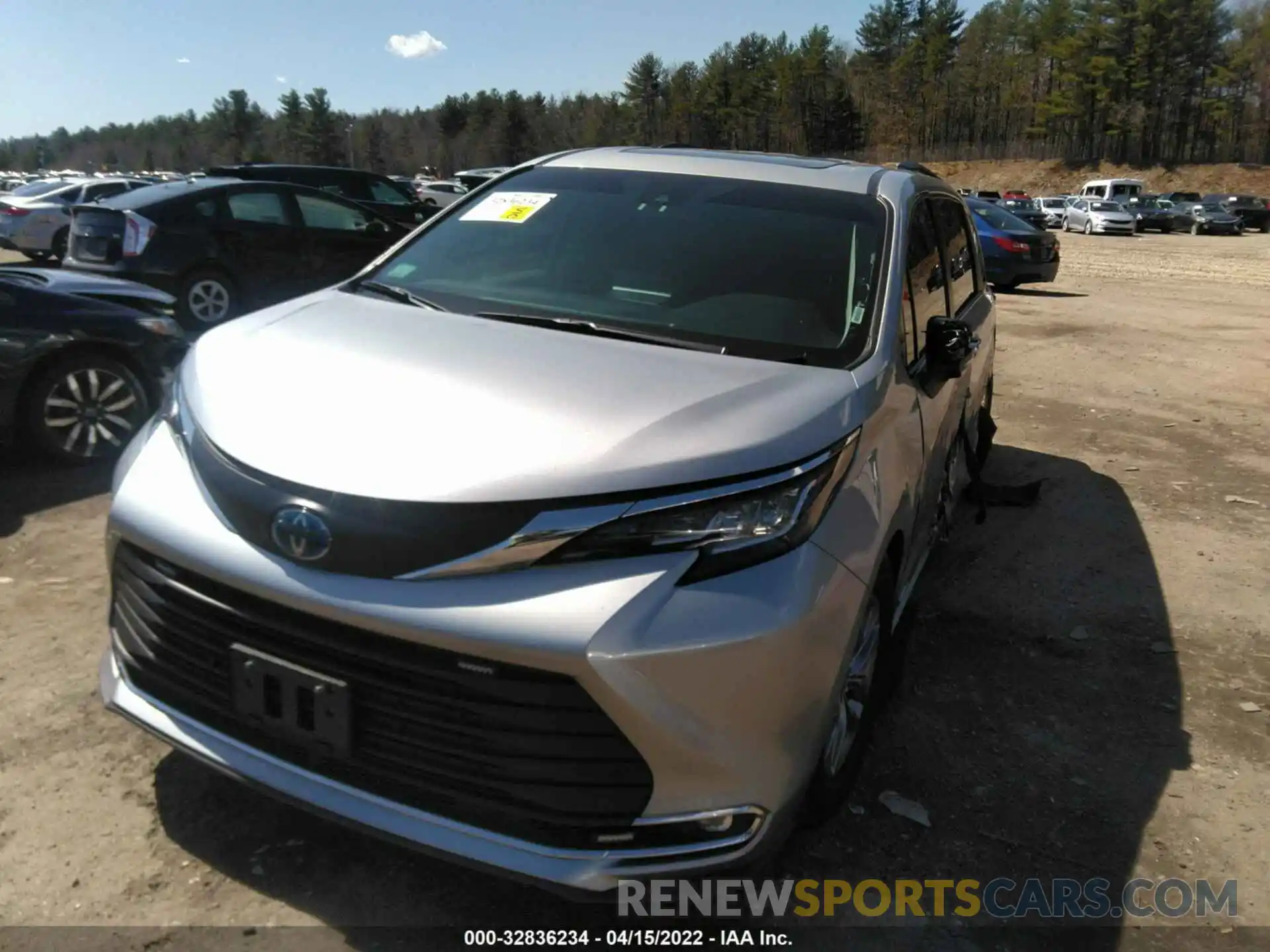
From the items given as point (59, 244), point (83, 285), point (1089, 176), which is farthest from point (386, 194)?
point (1089, 176)

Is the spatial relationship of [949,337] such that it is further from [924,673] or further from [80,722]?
[80,722]

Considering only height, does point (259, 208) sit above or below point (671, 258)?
above

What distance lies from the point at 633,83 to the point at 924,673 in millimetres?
119814

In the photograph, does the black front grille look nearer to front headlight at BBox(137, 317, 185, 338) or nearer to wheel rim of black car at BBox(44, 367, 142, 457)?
wheel rim of black car at BBox(44, 367, 142, 457)

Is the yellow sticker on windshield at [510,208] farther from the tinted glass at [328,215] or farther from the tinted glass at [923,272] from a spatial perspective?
the tinted glass at [328,215]

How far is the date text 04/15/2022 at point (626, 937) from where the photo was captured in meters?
2.44

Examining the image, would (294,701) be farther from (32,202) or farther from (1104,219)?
(1104,219)

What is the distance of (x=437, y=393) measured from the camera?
96.8 inches

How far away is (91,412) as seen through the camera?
5.71 meters

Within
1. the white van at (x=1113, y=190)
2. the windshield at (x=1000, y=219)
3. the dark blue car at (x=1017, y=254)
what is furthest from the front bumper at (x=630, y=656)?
the white van at (x=1113, y=190)

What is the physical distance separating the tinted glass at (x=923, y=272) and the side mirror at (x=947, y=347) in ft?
0.16

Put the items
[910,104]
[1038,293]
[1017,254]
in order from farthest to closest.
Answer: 1. [910,104]
2. [1038,293]
3. [1017,254]

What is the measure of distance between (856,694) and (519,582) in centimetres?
130

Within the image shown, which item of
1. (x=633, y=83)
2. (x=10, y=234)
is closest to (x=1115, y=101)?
(x=633, y=83)
